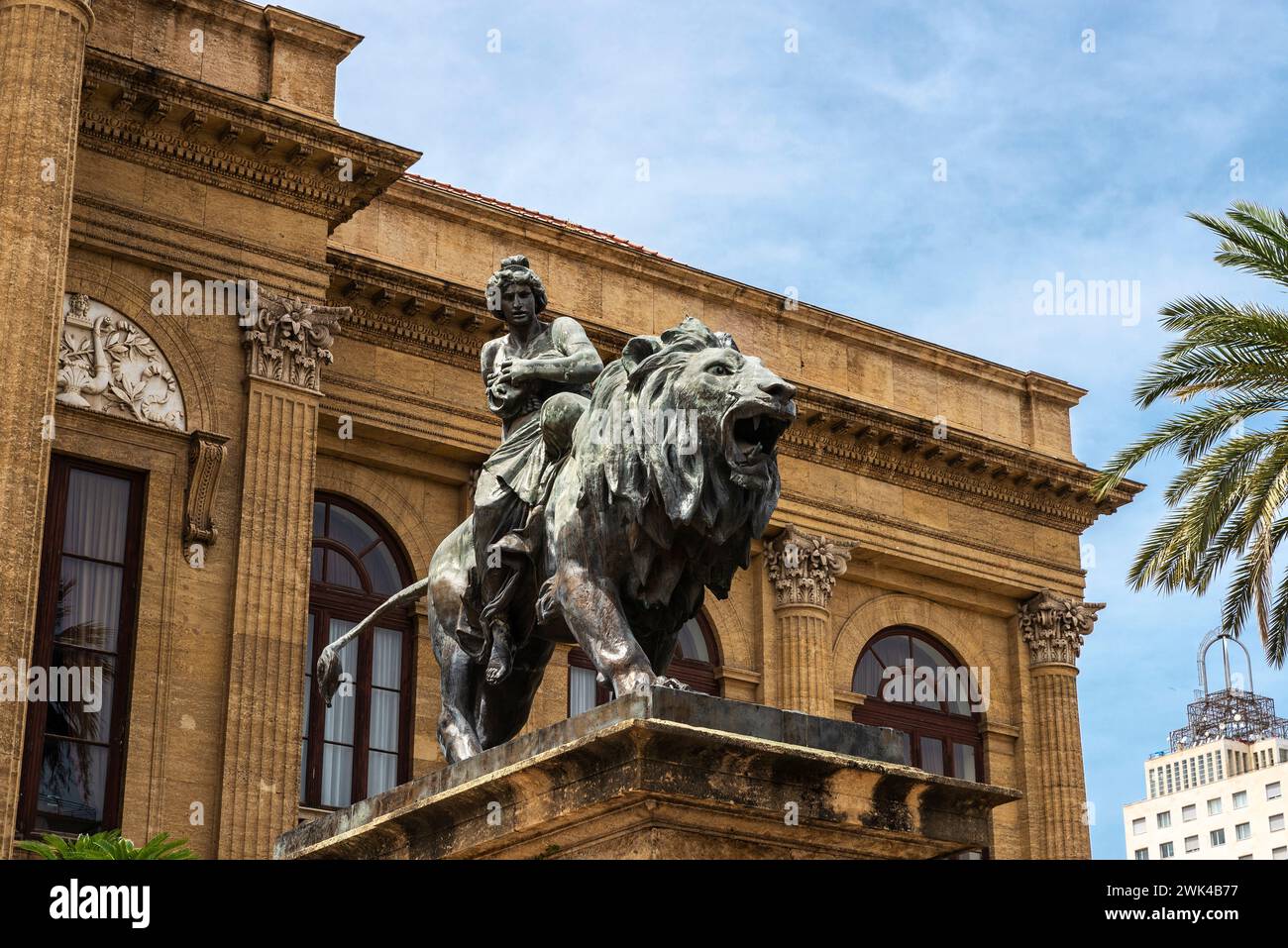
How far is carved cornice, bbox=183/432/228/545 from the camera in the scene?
21703 mm

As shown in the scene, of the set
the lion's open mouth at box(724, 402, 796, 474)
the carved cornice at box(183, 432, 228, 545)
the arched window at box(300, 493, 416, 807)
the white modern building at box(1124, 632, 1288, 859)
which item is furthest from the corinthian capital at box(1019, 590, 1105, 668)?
the white modern building at box(1124, 632, 1288, 859)

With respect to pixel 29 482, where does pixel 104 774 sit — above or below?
below

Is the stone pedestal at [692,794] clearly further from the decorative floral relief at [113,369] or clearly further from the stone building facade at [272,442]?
the decorative floral relief at [113,369]

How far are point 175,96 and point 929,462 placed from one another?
13.2 meters

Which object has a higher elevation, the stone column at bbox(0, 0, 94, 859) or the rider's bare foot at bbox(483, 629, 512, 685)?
the stone column at bbox(0, 0, 94, 859)

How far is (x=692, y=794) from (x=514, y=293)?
3.05 m

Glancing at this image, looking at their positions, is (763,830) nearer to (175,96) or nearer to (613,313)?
(175,96)

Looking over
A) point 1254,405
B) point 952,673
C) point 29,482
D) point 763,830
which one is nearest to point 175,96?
point 29,482

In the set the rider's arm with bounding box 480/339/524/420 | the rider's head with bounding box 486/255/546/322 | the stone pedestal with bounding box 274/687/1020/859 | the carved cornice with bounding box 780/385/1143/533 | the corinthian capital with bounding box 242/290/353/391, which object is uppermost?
the carved cornice with bounding box 780/385/1143/533

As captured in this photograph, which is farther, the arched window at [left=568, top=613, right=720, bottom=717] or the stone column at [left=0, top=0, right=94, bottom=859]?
the arched window at [left=568, top=613, right=720, bottom=717]

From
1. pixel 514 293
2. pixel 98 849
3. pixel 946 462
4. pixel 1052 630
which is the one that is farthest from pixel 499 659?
pixel 1052 630

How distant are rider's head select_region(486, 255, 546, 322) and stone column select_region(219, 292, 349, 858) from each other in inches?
481

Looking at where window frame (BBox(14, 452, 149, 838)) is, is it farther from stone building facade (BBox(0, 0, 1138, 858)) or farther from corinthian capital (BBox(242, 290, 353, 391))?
corinthian capital (BBox(242, 290, 353, 391))
